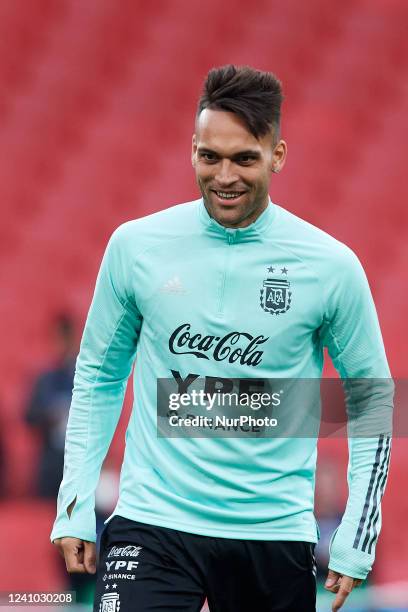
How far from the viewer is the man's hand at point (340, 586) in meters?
3.20

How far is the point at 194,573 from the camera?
321 centimetres

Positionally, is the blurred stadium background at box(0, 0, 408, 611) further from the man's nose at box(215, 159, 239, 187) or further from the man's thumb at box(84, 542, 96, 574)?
the man's nose at box(215, 159, 239, 187)

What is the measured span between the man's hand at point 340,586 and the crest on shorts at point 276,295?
671mm

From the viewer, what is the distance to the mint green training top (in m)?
3.24

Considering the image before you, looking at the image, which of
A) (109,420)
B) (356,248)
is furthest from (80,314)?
(109,420)

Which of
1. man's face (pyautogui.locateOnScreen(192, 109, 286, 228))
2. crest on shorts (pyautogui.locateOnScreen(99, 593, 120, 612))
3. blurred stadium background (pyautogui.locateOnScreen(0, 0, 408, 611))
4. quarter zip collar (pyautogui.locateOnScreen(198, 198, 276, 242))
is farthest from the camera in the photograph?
blurred stadium background (pyautogui.locateOnScreen(0, 0, 408, 611))

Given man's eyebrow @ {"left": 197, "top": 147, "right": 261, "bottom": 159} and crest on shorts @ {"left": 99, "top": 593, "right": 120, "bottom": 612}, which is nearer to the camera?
crest on shorts @ {"left": 99, "top": 593, "right": 120, "bottom": 612}

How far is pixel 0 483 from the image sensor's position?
7840 millimetres

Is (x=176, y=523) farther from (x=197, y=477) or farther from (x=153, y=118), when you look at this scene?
(x=153, y=118)

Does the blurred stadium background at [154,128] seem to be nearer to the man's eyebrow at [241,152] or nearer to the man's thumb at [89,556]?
the man's thumb at [89,556]

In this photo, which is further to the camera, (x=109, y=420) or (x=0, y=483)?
(x=0, y=483)

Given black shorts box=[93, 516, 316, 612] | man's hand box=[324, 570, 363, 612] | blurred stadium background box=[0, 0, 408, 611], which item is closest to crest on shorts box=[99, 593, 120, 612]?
black shorts box=[93, 516, 316, 612]

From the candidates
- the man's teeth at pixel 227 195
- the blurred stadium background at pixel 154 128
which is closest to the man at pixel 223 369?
the man's teeth at pixel 227 195

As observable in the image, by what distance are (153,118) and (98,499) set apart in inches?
240
